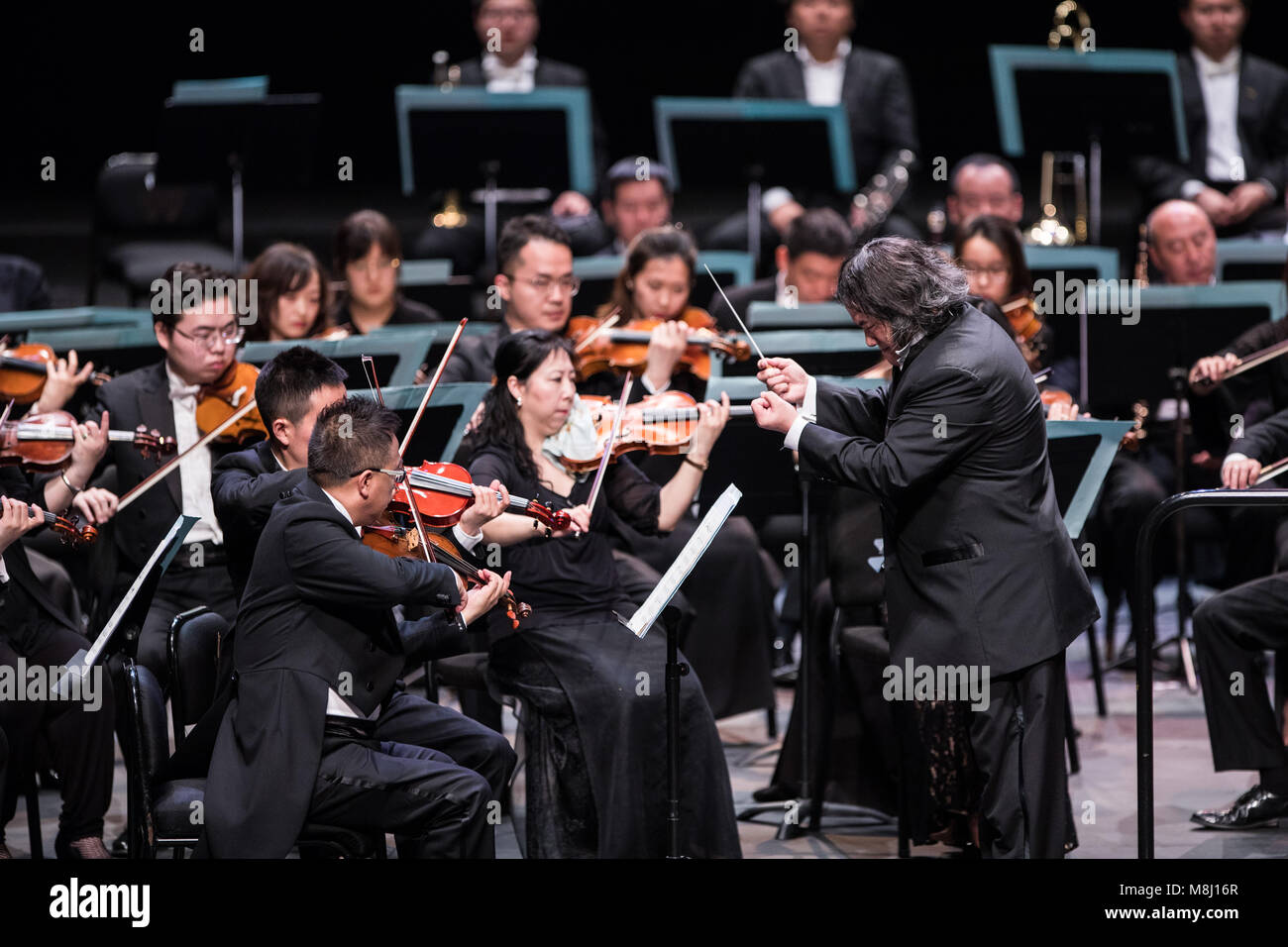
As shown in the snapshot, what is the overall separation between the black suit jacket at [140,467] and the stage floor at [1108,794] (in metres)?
0.76

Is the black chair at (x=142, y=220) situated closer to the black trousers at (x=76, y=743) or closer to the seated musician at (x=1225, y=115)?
the black trousers at (x=76, y=743)

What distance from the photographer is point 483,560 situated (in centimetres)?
386

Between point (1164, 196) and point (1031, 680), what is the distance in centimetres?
381

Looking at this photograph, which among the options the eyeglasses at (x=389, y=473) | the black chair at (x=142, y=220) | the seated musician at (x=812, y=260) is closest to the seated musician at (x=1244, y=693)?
the seated musician at (x=812, y=260)

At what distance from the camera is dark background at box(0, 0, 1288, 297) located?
8773mm

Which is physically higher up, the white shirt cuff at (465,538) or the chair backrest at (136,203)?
the chair backrest at (136,203)

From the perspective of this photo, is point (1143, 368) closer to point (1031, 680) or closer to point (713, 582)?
point (713, 582)

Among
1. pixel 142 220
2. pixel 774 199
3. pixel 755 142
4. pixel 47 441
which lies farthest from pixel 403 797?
pixel 142 220

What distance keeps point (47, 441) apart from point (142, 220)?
125 inches

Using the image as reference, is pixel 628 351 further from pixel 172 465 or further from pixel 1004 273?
pixel 172 465

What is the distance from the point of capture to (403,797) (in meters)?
3.11

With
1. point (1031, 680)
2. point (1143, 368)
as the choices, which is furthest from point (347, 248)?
point (1031, 680)

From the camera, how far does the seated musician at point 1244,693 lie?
13.5ft
